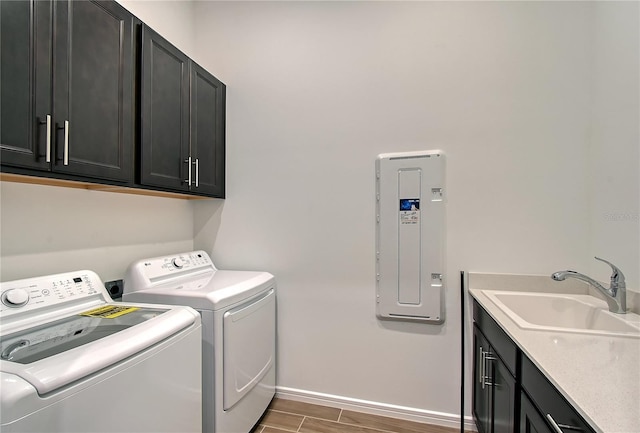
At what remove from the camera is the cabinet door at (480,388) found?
1.49 metres

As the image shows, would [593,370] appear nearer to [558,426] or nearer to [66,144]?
[558,426]

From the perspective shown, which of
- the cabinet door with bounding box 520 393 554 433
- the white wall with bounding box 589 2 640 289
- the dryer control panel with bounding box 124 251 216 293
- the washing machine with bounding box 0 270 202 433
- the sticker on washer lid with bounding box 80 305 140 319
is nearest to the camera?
the washing machine with bounding box 0 270 202 433

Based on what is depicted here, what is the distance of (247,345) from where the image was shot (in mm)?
1703

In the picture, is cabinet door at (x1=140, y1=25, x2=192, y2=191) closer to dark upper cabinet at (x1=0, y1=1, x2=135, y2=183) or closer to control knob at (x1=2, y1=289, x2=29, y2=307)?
dark upper cabinet at (x1=0, y1=1, x2=135, y2=183)

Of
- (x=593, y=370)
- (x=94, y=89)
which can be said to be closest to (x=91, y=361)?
(x=94, y=89)

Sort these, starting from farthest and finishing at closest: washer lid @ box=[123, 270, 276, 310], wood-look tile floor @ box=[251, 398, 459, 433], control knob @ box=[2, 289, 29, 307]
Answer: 1. wood-look tile floor @ box=[251, 398, 459, 433]
2. washer lid @ box=[123, 270, 276, 310]
3. control knob @ box=[2, 289, 29, 307]

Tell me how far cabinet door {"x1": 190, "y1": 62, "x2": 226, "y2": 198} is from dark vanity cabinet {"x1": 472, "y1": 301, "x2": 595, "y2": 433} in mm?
1880

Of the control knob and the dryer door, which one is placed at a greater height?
the control knob

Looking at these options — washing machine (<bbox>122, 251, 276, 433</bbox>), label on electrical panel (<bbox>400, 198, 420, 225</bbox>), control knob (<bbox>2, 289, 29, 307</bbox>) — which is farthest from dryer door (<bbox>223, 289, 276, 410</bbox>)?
label on electrical panel (<bbox>400, 198, 420, 225</bbox>)

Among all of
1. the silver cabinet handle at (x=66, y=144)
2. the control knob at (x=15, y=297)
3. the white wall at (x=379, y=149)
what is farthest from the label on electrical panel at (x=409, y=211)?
the control knob at (x=15, y=297)

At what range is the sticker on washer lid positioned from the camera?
4.14 ft

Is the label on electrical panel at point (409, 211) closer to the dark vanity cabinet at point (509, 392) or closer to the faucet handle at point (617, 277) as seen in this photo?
the dark vanity cabinet at point (509, 392)

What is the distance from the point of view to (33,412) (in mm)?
722

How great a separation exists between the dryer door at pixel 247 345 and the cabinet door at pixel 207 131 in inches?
33.7
